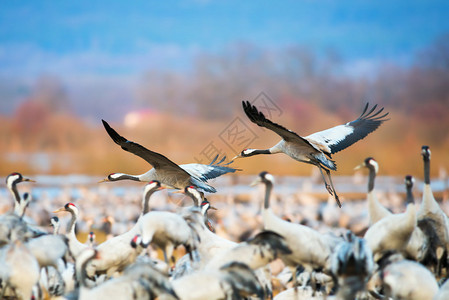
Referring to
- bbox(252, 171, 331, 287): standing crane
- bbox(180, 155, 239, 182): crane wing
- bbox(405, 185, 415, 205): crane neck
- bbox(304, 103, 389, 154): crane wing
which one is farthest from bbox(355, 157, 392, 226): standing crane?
bbox(180, 155, 239, 182): crane wing

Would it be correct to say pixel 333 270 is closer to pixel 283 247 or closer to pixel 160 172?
pixel 283 247

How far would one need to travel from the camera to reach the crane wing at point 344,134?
7.17 m

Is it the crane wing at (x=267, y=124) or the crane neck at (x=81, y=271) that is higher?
the crane wing at (x=267, y=124)

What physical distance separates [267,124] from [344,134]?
174 centimetres

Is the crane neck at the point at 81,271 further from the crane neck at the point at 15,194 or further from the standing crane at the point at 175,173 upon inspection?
the standing crane at the point at 175,173

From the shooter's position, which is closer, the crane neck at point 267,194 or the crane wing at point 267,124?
the crane neck at point 267,194

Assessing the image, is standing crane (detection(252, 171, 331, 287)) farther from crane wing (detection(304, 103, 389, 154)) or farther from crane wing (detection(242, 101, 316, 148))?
crane wing (detection(304, 103, 389, 154))

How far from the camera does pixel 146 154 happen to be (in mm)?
6488

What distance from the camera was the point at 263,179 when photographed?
456 cm

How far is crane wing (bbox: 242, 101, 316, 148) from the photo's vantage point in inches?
228

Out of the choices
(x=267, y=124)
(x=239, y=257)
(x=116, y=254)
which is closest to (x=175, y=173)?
(x=267, y=124)

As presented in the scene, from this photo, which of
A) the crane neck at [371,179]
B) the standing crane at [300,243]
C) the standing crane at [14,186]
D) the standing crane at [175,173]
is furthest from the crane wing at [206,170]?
the standing crane at [300,243]

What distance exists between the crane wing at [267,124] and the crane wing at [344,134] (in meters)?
0.37

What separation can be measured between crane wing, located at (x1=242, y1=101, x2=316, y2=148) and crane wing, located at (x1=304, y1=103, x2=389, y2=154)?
14.4 inches
